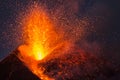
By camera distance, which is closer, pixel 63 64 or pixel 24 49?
pixel 63 64

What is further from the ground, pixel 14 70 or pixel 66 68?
pixel 66 68

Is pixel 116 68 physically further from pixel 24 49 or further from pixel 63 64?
pixel 24 49

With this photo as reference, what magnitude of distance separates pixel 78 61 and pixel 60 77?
1.18 m

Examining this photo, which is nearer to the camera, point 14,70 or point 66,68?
point 14,70

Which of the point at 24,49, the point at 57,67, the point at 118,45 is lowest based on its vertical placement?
the point at 57,67

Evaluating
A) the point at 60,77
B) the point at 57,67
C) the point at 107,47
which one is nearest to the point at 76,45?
the point at 107,47

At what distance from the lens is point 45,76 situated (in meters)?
9.98

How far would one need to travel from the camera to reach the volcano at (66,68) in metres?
9.85

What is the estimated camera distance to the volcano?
32.3 feet

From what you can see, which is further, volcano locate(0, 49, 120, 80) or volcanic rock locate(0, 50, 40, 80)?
volcano locate(0, 49, 120, 80)

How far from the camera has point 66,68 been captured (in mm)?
10367

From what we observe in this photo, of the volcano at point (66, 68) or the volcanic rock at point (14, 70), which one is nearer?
the volcanic rock at point (14, 70)

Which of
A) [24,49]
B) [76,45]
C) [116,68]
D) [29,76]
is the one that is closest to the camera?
[29,76]

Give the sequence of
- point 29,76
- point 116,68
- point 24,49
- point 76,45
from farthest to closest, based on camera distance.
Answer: point 76,45 → point 24,49 → point 116,68 → point 29,76
